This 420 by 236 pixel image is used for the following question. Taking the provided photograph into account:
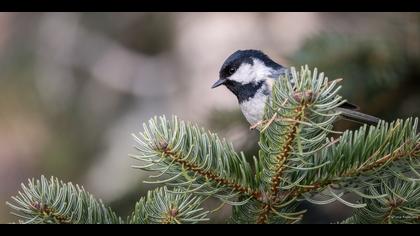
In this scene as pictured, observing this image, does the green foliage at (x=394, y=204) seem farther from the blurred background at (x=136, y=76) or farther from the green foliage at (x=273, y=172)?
the blurred background at (x=136, y=76)

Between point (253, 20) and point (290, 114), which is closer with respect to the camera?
point (290, 114)

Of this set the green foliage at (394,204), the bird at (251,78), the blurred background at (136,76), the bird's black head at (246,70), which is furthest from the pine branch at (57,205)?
the bird's black head at (246,70)

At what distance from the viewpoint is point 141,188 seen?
98.3 inches

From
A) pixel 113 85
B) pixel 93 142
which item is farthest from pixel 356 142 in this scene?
pixel 113 85

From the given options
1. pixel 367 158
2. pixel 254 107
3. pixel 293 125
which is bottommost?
pixel 367 158

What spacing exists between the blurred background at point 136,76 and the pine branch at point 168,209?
0.83 metres

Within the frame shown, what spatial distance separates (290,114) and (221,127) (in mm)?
1145

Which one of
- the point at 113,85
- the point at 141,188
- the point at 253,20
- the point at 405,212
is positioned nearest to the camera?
the point at 405,212

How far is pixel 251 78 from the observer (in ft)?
8.15

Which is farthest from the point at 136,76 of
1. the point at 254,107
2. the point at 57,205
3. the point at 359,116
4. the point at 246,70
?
the point at 57,205

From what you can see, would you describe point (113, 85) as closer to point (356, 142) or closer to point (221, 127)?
point (221, 127)

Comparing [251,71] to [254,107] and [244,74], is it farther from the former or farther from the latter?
[254,107]

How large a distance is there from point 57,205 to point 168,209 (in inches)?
9.1

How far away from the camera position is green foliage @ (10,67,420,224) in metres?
1.42
